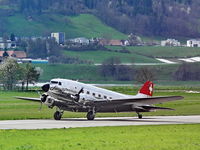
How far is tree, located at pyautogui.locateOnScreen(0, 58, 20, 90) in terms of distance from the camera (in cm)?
15000

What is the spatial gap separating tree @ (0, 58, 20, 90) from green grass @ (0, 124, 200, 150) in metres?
93.3

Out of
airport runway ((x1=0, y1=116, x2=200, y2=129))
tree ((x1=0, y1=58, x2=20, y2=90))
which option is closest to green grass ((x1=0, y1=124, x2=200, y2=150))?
airport runway ((x1=0, y1=116, x2=200, y2=129))

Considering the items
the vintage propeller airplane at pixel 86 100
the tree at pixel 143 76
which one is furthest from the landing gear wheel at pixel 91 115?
the tree at pixel 143 76

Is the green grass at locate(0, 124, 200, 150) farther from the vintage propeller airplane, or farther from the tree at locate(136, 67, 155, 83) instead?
the tree at locate(136, 67, 155, 83)

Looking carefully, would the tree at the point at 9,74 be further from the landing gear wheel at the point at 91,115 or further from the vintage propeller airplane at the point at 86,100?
the landing gear wheel at the point at 91,115

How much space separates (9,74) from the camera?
492 feet

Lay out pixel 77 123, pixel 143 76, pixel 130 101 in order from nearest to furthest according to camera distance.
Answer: pixel 77 123
pixel 130 101
pixel 143 76

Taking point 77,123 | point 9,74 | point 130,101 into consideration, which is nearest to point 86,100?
point 130,101

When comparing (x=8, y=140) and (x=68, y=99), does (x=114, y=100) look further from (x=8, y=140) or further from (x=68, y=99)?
(x=8, y=140)

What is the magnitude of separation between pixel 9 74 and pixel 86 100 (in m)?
81.6

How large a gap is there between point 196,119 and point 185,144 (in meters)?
25.5

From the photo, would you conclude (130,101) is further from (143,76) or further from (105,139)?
(143,76)

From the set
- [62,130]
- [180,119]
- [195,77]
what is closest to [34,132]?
[62,130]

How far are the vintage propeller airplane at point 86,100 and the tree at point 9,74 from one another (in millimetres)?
78906
